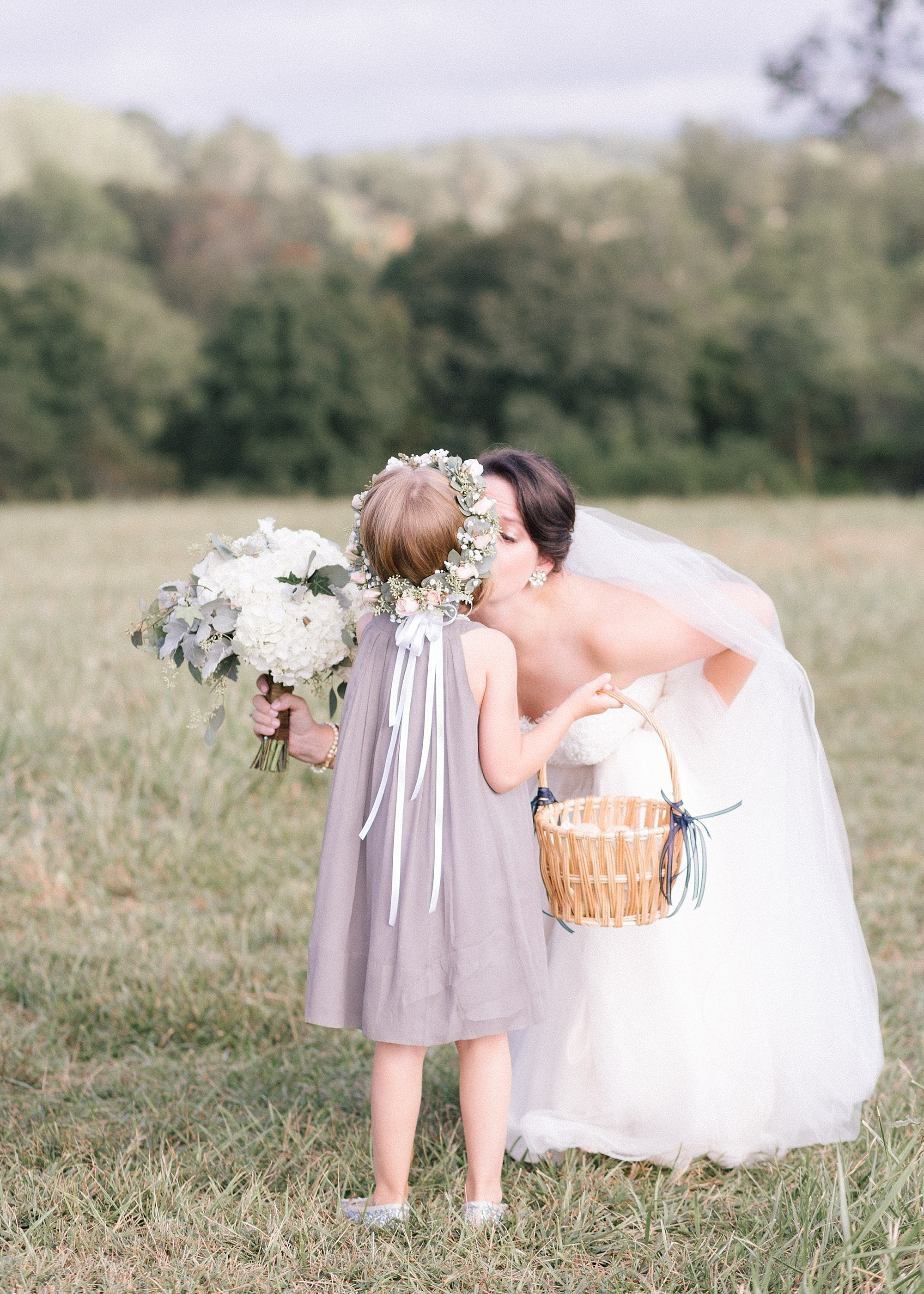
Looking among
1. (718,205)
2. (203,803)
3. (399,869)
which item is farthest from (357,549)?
(718,205)

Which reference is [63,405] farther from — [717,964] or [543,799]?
[717,964]

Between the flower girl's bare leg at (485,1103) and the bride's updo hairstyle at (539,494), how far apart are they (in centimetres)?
112

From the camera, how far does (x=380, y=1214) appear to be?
8.79 ft

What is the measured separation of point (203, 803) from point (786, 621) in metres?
6.21

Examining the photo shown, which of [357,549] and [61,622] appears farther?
[61,622]

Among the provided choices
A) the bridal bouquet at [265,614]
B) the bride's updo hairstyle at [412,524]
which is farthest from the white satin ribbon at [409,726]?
the bridal bouquet at [265,614]

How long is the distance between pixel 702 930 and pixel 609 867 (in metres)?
0.66

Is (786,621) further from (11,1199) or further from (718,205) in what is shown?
(718,205)

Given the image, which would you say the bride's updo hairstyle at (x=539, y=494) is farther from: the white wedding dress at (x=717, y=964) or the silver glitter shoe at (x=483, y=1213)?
the silver glitter shoe at (x=483, y=1213)

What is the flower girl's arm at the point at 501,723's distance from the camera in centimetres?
256

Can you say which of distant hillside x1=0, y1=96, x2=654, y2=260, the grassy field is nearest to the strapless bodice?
the grassy field

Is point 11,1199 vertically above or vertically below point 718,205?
below

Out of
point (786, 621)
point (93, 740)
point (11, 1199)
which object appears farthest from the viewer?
point (786, 621)

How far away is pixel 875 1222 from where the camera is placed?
2.45 meters
